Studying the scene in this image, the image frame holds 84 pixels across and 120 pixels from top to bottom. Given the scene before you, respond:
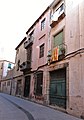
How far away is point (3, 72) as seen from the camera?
4056cm

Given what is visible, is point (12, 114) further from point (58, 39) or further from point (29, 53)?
point (29, 53)

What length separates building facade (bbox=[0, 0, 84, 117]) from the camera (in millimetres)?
9500

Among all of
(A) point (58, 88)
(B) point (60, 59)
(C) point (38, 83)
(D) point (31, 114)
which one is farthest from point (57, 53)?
(D) point (31, 114)

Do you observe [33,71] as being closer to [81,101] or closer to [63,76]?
[63,76]

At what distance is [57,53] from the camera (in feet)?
40.1

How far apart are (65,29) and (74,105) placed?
508cm

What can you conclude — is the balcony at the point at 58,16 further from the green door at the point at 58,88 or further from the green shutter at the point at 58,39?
the green door at the point at 58,88

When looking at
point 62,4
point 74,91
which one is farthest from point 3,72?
point 74,91

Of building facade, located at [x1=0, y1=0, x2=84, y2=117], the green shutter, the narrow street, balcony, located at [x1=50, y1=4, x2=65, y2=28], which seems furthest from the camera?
the green shutter

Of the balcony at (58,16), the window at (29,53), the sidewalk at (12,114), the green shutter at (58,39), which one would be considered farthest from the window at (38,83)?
the sidewalk at (12,114)

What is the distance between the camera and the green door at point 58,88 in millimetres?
11188

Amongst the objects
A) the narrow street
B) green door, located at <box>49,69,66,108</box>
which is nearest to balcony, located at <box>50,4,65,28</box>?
green door, located at <box>49,69,66,108</box>

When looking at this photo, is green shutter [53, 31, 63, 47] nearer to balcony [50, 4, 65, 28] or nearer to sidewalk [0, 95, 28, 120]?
balcony [50, 4, 65, 28]

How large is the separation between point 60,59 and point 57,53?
0.64 meters
